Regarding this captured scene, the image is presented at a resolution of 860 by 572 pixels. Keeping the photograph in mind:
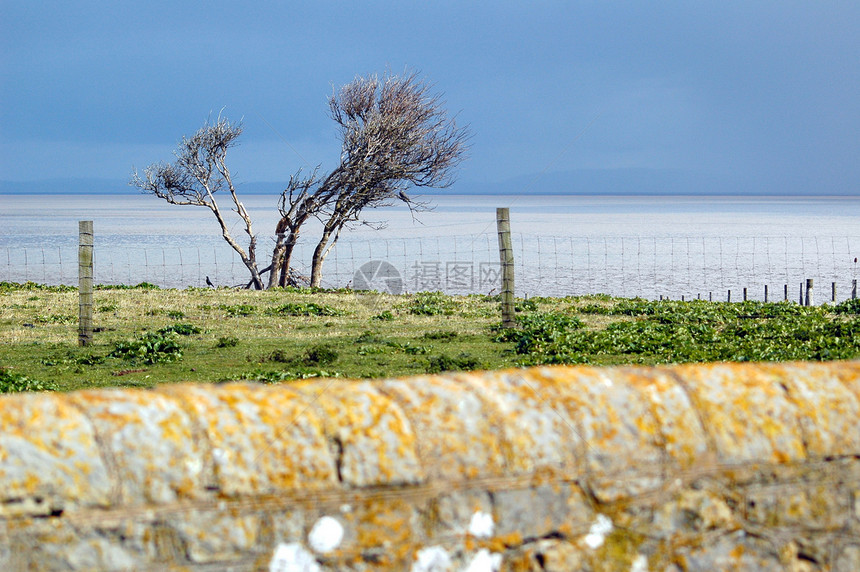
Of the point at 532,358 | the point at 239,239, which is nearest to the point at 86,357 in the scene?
the point at 532,358

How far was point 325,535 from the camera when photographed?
124 inches

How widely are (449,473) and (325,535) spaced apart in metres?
0.52

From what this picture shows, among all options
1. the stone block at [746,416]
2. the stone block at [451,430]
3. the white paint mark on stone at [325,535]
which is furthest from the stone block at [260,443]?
the stone block at [746,416]

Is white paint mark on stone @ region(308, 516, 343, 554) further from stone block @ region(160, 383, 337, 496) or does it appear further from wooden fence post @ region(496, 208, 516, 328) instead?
wooden fence post @ region(496, 208, 516, 328)

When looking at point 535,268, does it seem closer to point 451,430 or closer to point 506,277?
point 506,277

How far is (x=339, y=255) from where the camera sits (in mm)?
74375

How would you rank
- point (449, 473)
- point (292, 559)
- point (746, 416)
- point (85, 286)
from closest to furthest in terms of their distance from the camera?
point (292, 559)
point (449, 473)
point (746, 416)
point (85, 286)

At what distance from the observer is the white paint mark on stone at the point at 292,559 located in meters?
3.13

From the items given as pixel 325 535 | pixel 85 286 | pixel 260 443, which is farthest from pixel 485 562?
pixel 85 286

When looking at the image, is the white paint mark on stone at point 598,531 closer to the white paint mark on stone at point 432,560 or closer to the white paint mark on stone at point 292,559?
the white paint mark on stone at point 432,560

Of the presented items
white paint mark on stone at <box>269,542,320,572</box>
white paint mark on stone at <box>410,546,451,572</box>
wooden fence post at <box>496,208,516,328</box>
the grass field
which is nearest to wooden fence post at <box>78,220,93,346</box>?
the grass field

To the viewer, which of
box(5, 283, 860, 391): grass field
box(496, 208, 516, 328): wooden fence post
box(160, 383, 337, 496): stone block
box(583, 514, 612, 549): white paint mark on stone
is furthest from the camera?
box(496, 208, 516, 328): wooden fence post

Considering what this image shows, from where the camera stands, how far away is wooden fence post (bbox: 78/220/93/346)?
61.1 ft

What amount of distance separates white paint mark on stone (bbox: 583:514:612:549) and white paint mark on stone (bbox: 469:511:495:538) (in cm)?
42
